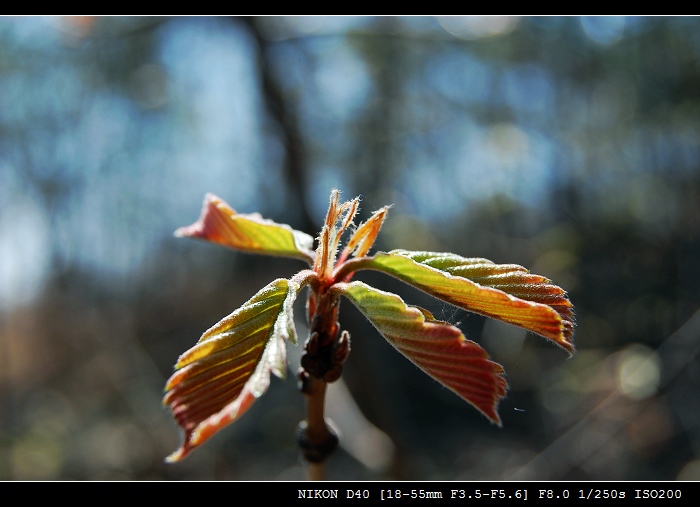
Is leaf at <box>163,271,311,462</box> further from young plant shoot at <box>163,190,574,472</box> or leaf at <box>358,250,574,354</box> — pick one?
leaf at <box>358,250,574,354</box>

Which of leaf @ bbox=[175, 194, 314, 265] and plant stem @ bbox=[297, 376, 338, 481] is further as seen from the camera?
leaf @ bbox=[175, 194, 314, 265]

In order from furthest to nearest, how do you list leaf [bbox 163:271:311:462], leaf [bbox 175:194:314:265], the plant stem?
leaf [bbox 175:194:314:265] < the plant stem < leaf [bbox 163:271:311:462]

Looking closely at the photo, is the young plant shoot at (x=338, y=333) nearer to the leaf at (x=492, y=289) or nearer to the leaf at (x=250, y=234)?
the leaf at (x=492, y=289)

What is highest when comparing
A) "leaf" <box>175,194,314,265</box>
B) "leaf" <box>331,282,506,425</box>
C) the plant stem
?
"leaf" <box>175,194,314,265</box>

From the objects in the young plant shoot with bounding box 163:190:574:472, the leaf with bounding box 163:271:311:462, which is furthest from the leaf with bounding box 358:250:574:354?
the leaf with bounding box 163:271:311:462

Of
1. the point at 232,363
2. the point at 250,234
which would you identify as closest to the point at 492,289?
the point at 232,363

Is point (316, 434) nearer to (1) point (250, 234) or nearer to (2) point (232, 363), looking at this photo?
(2) point (232, 363)

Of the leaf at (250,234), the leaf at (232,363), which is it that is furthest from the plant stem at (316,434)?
the leaf at (250,234)

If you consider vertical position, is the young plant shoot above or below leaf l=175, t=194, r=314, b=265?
below
